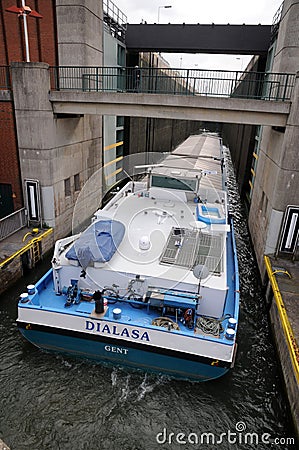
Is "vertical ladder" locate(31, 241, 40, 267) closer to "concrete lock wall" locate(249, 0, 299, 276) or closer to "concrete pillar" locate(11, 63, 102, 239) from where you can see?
"concrete pillar" locate(11, 63, 102, 239)

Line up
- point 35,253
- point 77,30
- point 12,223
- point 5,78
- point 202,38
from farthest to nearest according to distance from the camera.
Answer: point 202,38
point 77,30
point 5,78
point 12,223
point 35,253

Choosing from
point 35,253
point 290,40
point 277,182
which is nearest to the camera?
point 277,182

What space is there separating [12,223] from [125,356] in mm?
9013

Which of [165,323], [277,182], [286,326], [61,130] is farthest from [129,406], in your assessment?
[61,130]

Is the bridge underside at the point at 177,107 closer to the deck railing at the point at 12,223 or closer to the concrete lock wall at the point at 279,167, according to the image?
the concrete lock wall at the point at 279,167

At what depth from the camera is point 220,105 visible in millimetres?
12984

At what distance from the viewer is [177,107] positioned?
13.5 metres

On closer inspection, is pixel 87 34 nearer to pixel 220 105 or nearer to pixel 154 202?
pixel 220 105

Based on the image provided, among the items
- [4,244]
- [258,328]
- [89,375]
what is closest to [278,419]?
[258,328]

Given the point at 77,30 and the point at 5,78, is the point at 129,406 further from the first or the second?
the point at 77,30

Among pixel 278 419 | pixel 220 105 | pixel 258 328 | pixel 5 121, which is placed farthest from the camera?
pixel 5 121

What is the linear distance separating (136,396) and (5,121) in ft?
41.5

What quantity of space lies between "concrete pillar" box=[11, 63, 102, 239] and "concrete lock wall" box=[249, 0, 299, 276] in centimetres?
977

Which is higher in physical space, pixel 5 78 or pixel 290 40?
pixel 290 40
